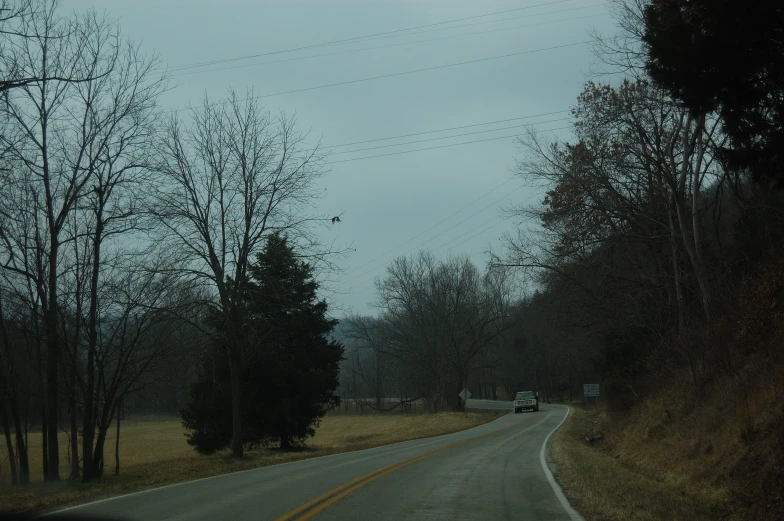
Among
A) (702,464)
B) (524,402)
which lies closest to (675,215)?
(702,464)

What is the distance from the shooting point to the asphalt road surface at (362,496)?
967cm

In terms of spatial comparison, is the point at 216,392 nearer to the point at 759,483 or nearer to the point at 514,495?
the point at 514,495

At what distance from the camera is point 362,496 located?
37.6ft

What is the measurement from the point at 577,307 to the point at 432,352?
1542 inches

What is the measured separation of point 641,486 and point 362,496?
4903 mm

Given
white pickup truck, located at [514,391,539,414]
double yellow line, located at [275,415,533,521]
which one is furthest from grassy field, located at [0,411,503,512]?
double yellow line, located at [275,415,533,521]

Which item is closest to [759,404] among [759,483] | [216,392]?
[759,483]

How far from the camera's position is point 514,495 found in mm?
11469

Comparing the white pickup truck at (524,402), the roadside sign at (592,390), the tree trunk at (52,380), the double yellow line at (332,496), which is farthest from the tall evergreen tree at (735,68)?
the white pickup truck at (524,402)

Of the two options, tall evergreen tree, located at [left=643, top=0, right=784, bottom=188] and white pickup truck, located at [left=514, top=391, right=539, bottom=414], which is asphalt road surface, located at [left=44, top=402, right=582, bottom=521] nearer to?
tall evergreen tree, located at [left=643, top=0, right=784, bottom=188]

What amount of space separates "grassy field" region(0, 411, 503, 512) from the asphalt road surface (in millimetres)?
1422

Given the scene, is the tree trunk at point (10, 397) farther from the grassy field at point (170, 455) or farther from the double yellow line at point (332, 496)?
the double yellow line at point (332, 496)

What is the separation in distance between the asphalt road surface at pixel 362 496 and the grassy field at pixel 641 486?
1.54ft

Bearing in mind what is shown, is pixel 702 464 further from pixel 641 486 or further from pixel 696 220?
pixel 696 220
